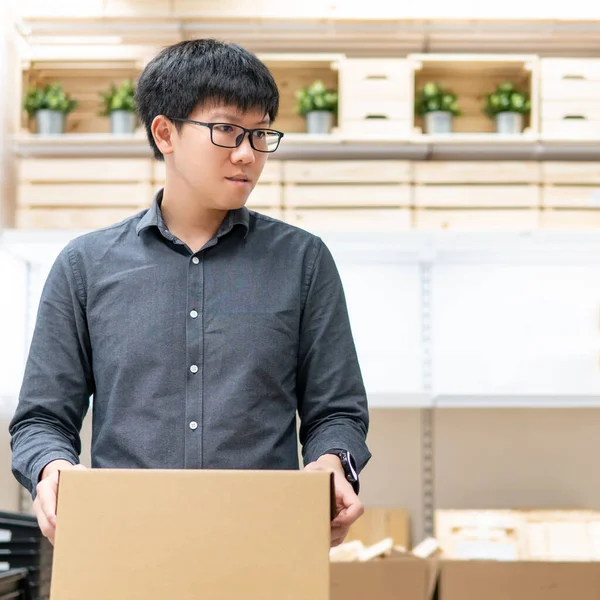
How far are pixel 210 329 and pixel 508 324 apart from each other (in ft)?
5.86

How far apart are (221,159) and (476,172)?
164 centimetres

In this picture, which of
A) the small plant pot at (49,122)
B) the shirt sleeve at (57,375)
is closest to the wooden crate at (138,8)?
the small plant pot at (49,122)

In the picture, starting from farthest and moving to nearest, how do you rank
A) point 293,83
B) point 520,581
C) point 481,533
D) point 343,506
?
point 293,83
point 481,533
point 520,581
point 343,506

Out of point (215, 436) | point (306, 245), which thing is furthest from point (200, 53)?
point (215, 436)

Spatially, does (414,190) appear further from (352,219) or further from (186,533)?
(186,533)

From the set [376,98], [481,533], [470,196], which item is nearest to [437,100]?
[376,98]

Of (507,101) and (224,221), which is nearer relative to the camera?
(224,221)

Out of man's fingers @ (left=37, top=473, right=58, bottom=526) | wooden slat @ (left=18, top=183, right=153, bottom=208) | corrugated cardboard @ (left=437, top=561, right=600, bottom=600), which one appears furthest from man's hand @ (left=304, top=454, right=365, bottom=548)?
wooden slat @ (left=18, top=183, right=153, bottom=208)

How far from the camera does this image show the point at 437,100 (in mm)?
2816

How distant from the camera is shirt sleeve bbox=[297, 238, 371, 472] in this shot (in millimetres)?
1249

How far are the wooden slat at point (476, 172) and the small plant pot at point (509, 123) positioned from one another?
0.36 ft

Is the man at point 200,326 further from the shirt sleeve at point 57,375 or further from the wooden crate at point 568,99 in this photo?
the wooden crate at point 568,99

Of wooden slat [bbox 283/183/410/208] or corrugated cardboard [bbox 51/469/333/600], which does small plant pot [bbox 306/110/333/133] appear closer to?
wooden slat [bbox 283/183/410/208]

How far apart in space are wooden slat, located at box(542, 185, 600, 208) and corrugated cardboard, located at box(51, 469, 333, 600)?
1.94m
